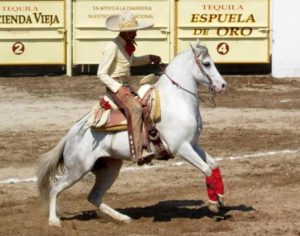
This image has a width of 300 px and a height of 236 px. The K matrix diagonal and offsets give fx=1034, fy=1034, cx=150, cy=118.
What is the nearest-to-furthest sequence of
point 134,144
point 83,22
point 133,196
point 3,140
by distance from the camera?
point 134,144
point 133,196
point 3,140
point 83,22

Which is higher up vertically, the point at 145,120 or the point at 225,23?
the point at 145,120

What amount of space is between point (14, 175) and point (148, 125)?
366 cm

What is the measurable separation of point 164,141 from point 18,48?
14355 mm

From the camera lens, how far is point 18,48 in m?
24.1

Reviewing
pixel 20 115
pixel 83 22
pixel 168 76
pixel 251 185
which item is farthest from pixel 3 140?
pixel 83 22

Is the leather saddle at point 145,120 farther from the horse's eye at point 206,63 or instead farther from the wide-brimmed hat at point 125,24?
the wide-brimmed hat at point 125,24

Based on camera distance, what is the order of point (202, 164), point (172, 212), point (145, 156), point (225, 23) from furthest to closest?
point (225, 23)
point (172, 212)
point (145, 156)
point (202, 164)

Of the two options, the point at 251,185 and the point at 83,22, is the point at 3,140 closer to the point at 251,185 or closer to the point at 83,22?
the point at 251,185

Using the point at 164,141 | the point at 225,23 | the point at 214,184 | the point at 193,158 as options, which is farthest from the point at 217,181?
the point at 225,23

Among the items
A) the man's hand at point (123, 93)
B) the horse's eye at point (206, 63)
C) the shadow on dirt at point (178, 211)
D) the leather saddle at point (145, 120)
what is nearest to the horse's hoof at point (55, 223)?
the shadow on dirt at point (178, 211)

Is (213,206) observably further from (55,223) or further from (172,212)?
(55,223)

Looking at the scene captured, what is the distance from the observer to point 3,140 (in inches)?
634

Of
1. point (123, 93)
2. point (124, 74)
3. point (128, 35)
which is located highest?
point (128, 35)

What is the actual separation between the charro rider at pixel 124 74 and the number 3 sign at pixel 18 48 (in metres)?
13.8
